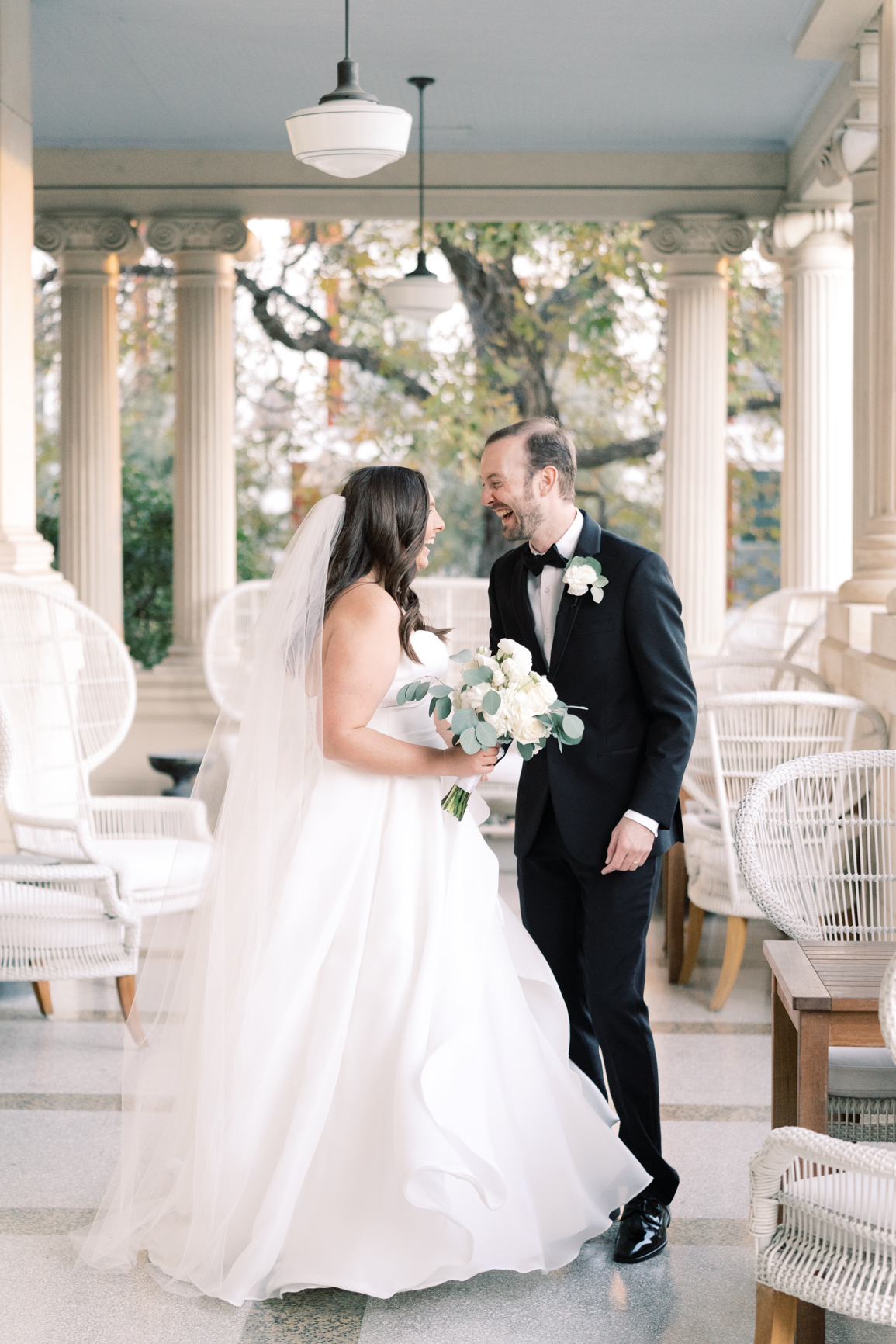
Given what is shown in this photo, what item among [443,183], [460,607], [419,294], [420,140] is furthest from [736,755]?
[443,183]

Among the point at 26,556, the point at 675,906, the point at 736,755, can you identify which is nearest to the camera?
the point at 736,755

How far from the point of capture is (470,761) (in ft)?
8.87

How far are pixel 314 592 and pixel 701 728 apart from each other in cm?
293

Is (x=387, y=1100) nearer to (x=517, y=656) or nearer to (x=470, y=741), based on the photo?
(x=470, y=741)

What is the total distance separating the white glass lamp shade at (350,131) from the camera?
14.4 ft

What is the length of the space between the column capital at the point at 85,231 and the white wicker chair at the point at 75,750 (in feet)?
12.7

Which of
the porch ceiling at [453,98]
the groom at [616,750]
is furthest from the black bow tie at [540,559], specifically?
A: the porch ceiling at [453,98]

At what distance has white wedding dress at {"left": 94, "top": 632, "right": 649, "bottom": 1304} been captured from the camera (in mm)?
2580

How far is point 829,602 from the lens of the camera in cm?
604

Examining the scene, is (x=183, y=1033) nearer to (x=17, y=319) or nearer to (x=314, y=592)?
(x=314, y=592)

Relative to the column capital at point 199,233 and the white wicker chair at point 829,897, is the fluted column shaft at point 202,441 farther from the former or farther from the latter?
the white wicker chair at point 829,897

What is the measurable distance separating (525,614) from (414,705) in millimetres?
332

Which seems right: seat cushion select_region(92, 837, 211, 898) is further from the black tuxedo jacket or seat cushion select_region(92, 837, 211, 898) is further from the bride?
the black tuxedo jacket

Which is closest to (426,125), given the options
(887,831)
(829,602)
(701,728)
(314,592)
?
(829,602)
